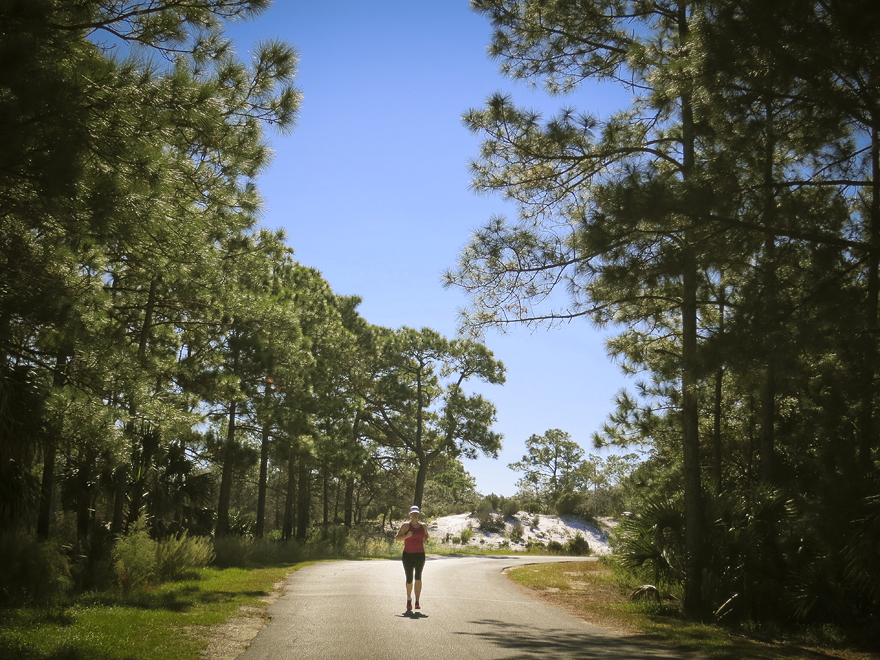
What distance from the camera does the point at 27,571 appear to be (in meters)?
9.48

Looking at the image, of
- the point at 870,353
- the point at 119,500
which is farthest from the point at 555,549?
the point at 870,353

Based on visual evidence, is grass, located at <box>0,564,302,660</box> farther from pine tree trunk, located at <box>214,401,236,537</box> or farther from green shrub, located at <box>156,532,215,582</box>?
pine tree trunk, located at <box>214,401,236,537</box>

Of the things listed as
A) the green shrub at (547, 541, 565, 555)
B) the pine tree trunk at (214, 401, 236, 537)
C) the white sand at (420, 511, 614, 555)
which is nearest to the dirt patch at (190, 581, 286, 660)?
the pine tree trunk at (214, 401, 236, 537)

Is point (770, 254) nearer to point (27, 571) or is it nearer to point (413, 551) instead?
point (413, 551)

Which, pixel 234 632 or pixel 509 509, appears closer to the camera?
pixel 234 632

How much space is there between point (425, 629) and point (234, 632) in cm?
247

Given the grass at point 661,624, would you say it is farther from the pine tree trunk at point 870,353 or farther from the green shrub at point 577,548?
the green shrub at point 577,548

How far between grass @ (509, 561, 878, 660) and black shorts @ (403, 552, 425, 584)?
288 centimetres

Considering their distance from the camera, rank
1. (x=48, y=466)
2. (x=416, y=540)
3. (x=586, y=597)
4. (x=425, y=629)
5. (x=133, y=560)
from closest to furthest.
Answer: (x=425, y=629)
(x=416, y=540)
(x=48, y=466)
(x=133, y=560)
(x=586, y=597)

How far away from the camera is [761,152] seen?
30.9ft

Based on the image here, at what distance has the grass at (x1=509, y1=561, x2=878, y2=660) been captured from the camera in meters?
8.09

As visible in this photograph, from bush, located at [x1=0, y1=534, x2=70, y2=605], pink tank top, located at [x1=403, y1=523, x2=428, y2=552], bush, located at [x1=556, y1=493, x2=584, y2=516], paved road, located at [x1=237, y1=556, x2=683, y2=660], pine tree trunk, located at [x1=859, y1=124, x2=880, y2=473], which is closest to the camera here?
paved road, located at [x1=237, y1=556, x2=683, y2=660]

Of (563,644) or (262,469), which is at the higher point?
(262,469)

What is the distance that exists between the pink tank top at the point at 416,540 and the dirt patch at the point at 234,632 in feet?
7.94
